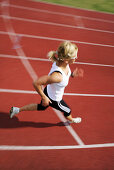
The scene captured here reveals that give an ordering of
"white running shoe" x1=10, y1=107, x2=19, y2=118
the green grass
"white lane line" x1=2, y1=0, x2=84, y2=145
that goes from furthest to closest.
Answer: the green grass, "white lane line" x1=2, y1=0, x2=84, y2=145, "white running shoe" x1=10, y1=107, x2=19, y2=118

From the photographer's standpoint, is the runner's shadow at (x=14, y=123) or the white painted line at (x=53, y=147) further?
the runner's shadow at (x=14, y=123)

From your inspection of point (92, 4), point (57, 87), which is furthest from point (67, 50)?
point (92, 4)

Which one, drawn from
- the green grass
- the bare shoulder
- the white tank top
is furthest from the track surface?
the green grass

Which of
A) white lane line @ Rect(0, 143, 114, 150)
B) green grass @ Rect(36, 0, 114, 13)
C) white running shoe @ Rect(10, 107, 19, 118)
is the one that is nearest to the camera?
white lane line @ Rect(0, 143, 114, 150)

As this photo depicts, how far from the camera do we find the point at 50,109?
3.94 meters

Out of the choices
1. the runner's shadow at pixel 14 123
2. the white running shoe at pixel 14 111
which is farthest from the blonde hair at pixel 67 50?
the runner's shadow at pixel 14 123

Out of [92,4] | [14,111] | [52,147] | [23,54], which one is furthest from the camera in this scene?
[92,4]

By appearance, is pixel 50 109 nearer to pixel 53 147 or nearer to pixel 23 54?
pixel 53 147

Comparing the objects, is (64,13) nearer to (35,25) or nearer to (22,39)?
(35,25)

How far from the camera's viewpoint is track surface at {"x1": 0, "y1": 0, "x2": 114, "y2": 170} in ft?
10.00

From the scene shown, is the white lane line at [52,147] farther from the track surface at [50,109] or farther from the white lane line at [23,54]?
the white lane line at [23,54]

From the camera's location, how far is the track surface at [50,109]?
305 cm

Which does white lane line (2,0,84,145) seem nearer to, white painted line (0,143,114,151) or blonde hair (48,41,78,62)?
white painted line (0,143,114,151)

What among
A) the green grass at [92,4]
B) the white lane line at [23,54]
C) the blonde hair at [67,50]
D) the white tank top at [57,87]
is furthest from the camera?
the green grass at [92,4]
